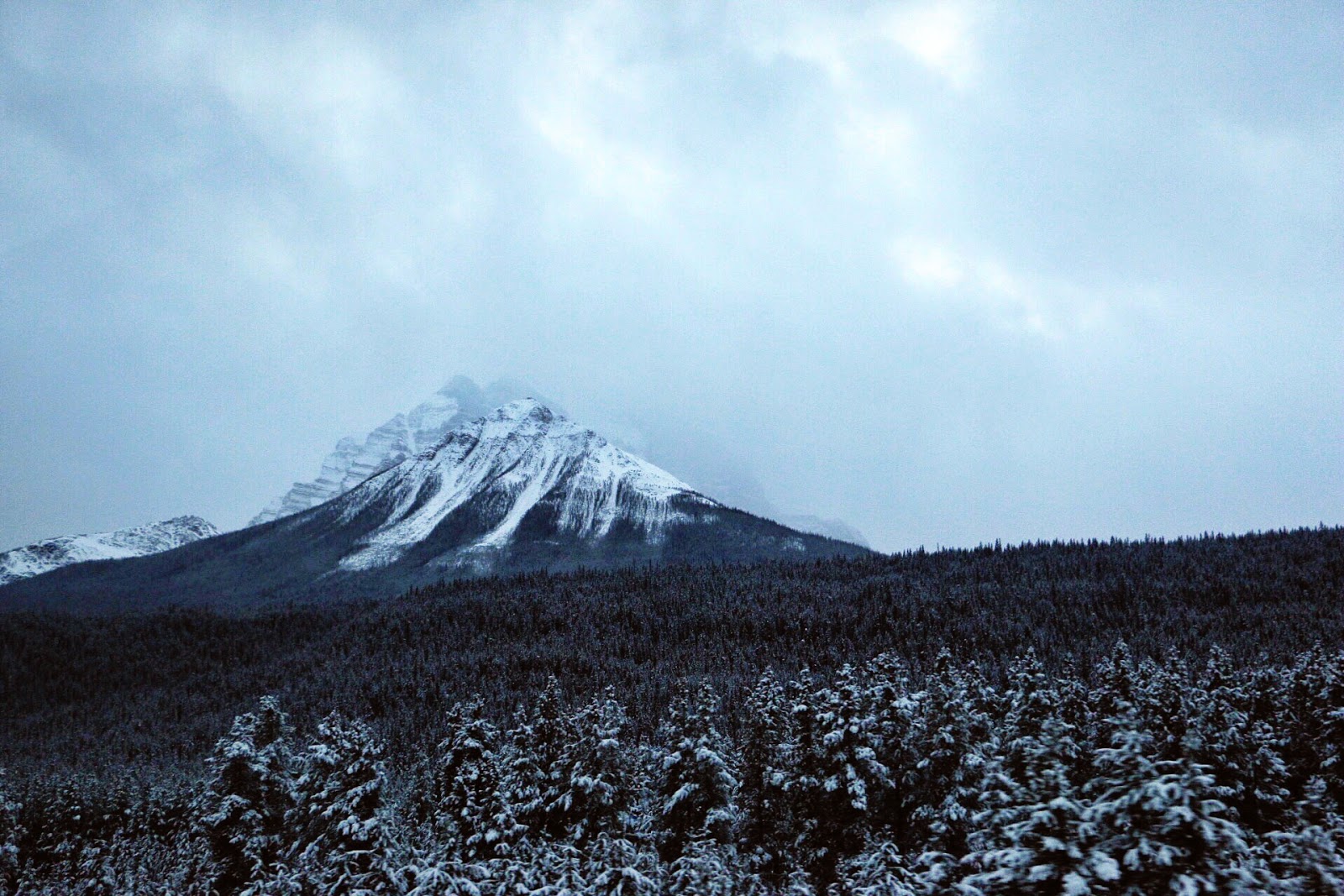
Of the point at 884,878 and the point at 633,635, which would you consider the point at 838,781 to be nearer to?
the point at 884,878

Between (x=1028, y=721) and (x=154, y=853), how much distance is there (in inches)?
2215

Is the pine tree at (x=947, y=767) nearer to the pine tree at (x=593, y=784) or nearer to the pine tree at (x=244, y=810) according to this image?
the pine tree at (x=593, y=784)

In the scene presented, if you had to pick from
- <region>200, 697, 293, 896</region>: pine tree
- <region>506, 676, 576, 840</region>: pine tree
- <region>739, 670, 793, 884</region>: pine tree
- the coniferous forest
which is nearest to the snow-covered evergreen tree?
the coniferous forest

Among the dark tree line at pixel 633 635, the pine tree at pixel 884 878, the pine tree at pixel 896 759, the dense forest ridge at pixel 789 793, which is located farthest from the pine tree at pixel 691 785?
the dark tree line at pixel 633 635

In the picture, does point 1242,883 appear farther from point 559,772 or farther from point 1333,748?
point 1333,748

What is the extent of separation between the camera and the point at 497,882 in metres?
21.4

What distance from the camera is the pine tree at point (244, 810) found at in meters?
30.9

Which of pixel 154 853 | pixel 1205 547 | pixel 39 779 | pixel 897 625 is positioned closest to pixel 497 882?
pixel 154 853

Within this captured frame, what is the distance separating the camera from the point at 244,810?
31188mm

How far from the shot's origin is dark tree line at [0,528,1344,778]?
363ft

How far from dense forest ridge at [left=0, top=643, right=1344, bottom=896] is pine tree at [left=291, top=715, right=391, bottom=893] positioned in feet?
0.26

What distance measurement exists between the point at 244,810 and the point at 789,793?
22048 millimetres

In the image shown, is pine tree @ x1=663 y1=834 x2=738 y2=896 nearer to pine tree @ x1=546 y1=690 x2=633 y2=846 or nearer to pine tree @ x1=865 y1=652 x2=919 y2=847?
pine tree @ x1=546 y1=690 x2=633 y2=846

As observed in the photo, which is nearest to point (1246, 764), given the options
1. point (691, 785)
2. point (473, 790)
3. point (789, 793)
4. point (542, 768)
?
point (789, 793)
